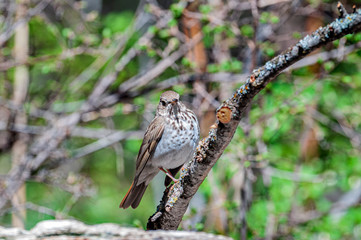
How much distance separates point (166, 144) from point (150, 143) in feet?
0.61

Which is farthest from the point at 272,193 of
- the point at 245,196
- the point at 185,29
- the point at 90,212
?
the point at 90,212

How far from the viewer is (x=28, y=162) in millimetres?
6191

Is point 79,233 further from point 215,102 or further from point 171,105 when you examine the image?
point 215,102

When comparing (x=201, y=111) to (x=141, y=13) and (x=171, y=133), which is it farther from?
(x=171, y=133)

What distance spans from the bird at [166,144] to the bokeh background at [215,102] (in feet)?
3.73

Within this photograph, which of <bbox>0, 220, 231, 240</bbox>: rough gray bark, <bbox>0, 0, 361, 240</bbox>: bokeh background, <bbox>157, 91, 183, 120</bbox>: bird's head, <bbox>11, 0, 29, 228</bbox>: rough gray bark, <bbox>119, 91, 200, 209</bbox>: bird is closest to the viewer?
<bbox>0, 220, 231, 240</bbox>: rough gray bark

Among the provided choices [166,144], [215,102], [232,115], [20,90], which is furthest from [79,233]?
[20,90]

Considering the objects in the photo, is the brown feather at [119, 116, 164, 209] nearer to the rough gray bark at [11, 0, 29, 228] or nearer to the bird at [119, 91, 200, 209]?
the bird at [119, 91, 200, 209]

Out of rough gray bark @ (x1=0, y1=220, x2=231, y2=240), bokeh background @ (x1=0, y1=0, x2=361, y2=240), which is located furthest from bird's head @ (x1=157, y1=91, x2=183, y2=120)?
rough gray bark @ (x1=0, y1=220, x2=231, y2=240)

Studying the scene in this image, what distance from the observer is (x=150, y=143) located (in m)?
4.08

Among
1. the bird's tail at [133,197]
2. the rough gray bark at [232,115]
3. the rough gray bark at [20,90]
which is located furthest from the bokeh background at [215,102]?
the rough gray bark at [232,115]

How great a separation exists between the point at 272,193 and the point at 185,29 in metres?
2.44

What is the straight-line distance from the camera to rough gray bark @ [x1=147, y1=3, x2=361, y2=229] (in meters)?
2.09

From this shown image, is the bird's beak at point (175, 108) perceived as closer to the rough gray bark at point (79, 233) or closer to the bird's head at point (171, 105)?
the bird's head at point (171, 105)
